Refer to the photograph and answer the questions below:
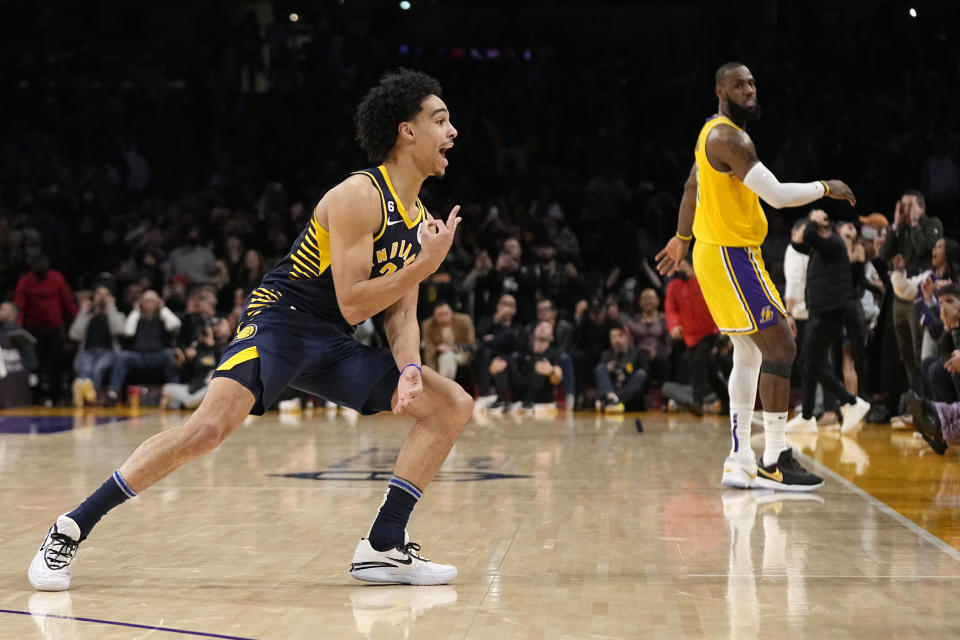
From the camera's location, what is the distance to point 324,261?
4500mm

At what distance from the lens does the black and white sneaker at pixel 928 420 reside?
8.07m

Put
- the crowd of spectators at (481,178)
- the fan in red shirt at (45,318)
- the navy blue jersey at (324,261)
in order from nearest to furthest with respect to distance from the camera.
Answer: the navy blue jersey at (324,261), the crowd of spectators at (481,178), the fan in red shirt at (45,318)

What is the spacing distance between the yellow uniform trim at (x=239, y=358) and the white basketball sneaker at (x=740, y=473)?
3.22 m

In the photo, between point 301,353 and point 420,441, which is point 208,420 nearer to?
point 301,353

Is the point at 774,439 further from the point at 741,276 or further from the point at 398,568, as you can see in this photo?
the point at 398,568

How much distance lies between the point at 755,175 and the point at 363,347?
257cm

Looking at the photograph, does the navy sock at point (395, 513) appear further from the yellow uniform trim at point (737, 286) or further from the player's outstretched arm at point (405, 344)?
the yellow uniform trim at point (737, 286)

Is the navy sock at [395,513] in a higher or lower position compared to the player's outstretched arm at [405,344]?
lower

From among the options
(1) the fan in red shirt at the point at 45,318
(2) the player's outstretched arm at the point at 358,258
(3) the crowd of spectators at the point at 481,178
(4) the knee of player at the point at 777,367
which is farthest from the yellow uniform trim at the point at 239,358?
(1) the fan in red shirt at the point at 45,318

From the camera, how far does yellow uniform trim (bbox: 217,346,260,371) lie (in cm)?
435

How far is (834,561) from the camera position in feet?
15.4

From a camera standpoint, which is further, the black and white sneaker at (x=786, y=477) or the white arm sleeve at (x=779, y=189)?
the black and white sneaker at (x=786, y=477)

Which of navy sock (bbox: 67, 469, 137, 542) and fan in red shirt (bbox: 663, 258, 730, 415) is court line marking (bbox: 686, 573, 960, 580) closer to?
navy sock (bbox: 67, 469, 137, 542)

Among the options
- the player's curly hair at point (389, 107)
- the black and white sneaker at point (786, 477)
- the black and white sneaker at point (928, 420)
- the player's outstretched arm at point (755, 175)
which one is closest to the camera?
the player's curly hair at point (389, 107)
